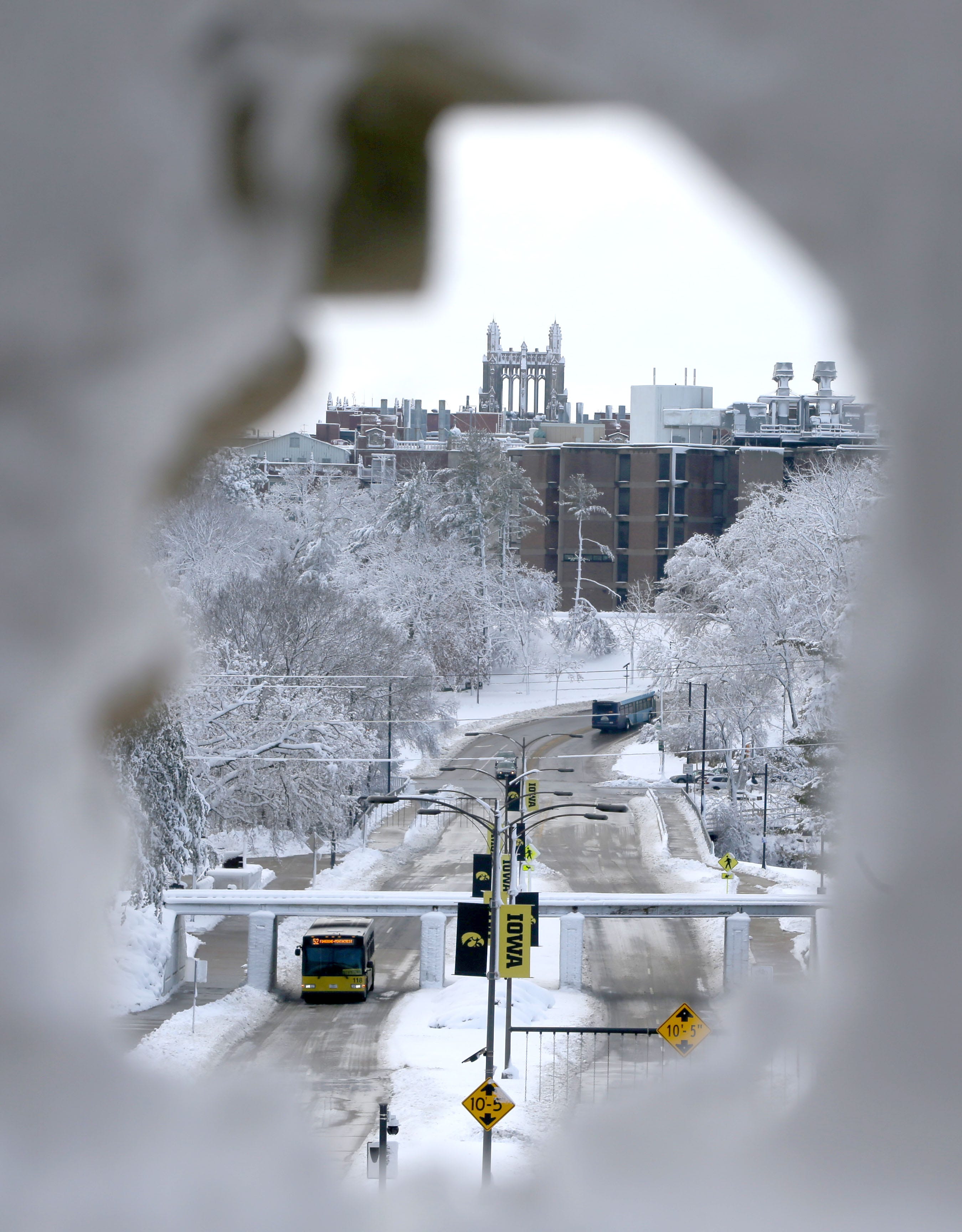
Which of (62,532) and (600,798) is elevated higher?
(62,532)

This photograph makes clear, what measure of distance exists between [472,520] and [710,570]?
7861mm

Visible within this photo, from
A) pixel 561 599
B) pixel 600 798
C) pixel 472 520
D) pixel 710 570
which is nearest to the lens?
pixel 710 570

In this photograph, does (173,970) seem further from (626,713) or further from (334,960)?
(626,713)

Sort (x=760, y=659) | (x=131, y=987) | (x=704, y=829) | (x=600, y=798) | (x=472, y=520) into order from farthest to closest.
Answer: (x=472, y=520) → (x=600, y=798) → (x=704, y=829) → (x=760, y=659) → (x=131, y=987)

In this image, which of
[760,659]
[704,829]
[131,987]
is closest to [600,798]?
[704,829]

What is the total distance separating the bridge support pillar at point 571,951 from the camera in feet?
24.6

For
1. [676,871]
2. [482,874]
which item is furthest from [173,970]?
[676,871]

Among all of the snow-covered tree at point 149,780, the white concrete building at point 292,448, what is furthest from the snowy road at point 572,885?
the white concrete building at point 292,448

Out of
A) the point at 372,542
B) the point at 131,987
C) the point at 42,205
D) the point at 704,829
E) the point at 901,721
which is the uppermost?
the point at 372,542

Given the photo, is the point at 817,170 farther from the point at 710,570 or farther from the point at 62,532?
the point at 710,570

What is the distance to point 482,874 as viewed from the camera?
21.1 feet

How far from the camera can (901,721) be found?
14.2 inches

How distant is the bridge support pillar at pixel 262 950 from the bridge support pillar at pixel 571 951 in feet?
5.93

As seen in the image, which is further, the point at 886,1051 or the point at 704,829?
the point at 704,829
